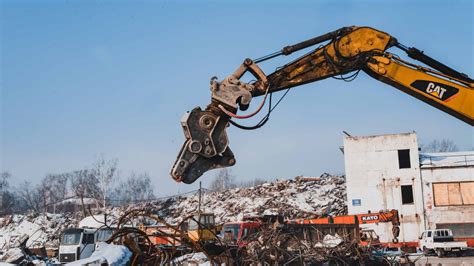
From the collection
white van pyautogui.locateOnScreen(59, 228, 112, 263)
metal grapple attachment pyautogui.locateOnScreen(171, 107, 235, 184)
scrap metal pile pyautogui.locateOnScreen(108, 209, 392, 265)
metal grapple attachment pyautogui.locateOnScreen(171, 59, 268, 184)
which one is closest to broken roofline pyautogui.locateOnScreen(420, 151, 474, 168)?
white van pyautogui.locateOnScreen(59, 228, 112, 263)

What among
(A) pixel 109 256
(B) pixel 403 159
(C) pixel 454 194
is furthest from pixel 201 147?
(B) pixel 403 159

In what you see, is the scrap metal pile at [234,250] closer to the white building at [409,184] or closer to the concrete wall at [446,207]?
the white building at [409,184]

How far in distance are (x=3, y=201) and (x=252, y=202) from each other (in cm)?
6137

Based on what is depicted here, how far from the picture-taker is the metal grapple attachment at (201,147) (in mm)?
8453

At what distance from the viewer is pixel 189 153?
8.49 metres

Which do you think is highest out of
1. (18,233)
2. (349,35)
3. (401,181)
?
(349,35)

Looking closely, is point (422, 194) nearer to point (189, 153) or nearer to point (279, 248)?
point (279, 248)

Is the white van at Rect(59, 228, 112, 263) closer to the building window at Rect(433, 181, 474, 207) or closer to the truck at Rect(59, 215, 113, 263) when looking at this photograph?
the truck at Rect(59, 215, 113, 263)

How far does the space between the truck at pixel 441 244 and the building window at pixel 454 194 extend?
235 inches

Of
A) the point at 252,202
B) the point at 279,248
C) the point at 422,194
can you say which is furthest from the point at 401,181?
the point at 279,248

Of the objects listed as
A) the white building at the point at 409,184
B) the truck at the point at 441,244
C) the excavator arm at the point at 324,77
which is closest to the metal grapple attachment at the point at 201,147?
the excavator arm at the point at 324,77

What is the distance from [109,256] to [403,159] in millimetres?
31038

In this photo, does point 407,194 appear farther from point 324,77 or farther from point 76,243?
point 324,77

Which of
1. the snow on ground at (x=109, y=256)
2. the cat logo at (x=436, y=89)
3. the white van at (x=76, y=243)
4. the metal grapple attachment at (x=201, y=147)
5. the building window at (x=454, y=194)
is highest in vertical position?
the cat logo at (x=436, y=89)
